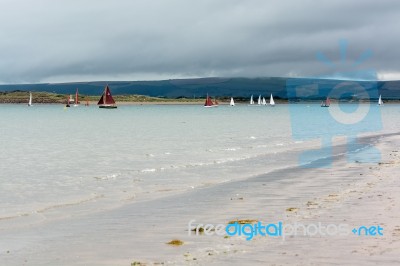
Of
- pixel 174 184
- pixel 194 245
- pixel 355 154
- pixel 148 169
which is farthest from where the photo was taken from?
pixel 355 154

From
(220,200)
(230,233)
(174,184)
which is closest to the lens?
(230,233)

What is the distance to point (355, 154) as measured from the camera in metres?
33.4

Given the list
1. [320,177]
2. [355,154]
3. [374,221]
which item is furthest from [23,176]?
[355,154]

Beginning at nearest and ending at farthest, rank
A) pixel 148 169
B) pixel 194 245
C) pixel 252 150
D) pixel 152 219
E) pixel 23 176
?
pixel 194 245
pixel 152 219
pixel 23 176
pixel 148 169
pixel 252 150

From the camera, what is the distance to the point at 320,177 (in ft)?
72.1

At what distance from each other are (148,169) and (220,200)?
1132 cm

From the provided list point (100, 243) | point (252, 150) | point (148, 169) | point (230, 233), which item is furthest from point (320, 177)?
point (252, 150)

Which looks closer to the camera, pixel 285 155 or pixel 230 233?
pixel 230 233

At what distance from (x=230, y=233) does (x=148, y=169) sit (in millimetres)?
16348

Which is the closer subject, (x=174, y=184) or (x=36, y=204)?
(x=36, y=204)

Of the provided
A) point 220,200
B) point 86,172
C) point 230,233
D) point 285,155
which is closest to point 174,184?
point 220,200

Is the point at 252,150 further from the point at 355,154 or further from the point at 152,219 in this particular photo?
the point at 152,219

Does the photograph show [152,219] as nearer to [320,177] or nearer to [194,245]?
[194,245]

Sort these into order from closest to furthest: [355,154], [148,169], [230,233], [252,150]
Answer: [230,233]
[148,169]
[355,154]
[252,150]
